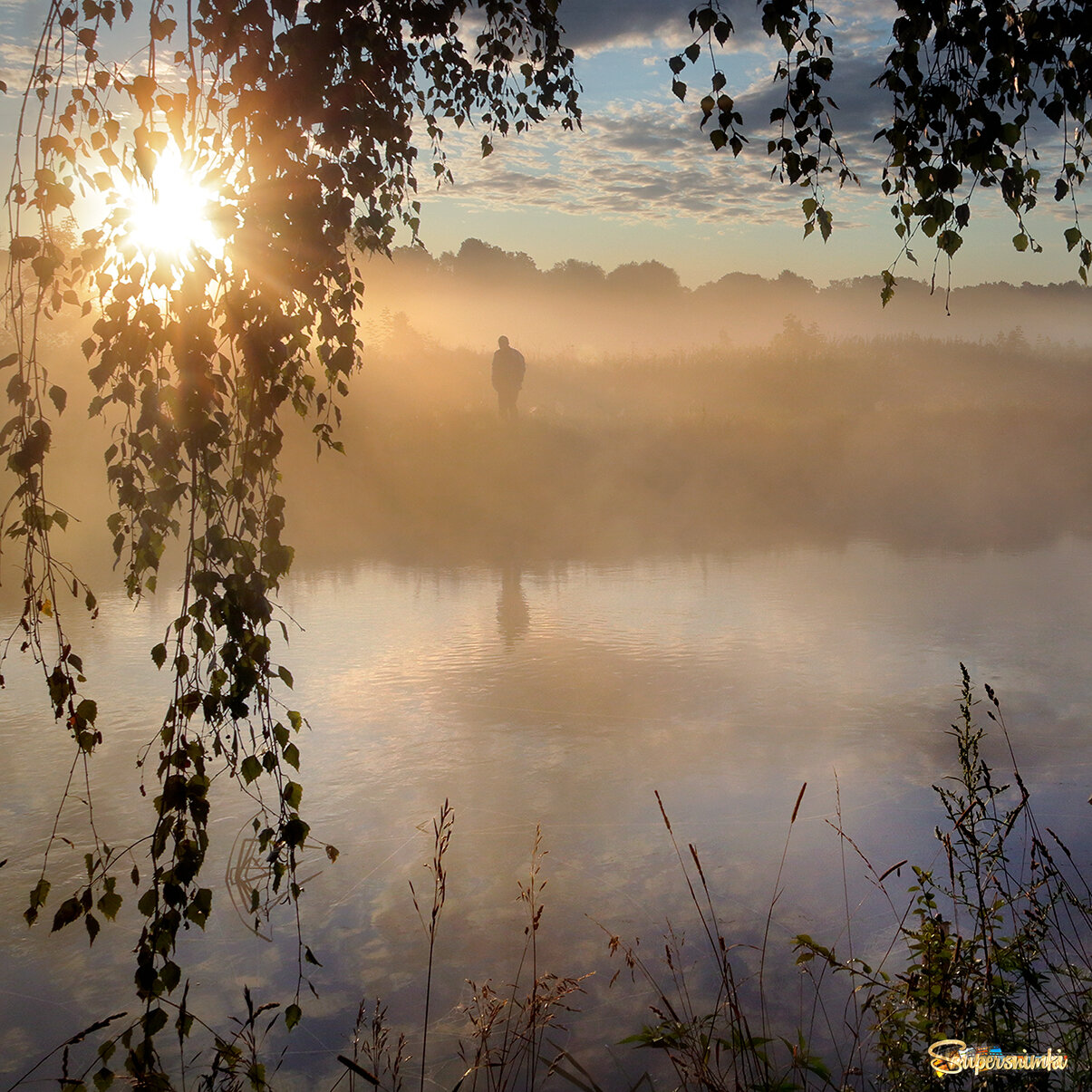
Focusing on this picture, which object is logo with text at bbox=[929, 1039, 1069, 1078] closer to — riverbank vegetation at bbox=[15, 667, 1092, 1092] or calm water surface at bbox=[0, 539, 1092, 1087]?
riverbank vegetation at bbox=[15, 667, 1092, 1092]

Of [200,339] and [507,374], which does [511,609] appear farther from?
[507,374]

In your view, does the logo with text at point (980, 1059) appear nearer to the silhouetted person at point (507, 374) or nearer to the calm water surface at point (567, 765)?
the calm water surface at point (567, 765)

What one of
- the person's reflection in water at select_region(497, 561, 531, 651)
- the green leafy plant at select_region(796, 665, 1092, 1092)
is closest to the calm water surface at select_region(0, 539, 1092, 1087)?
the person's reflection in water at select_region(497, 561, 531, 651)

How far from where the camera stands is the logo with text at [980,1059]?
6.63 feet

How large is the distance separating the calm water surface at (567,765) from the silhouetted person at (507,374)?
8104 millimetres

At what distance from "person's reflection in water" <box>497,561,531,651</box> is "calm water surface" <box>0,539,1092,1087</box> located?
0.04 metres

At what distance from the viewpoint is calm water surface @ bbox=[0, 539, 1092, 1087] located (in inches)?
122

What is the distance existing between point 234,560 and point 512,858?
7.77 feet

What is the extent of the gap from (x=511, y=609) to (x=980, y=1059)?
6192 mm

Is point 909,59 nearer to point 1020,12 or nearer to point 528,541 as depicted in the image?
point 1020,12

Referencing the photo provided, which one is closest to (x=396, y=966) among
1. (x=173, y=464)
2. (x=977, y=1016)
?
(x=977, y=1016)

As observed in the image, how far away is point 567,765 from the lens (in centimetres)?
472

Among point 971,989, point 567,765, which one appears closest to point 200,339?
point 971,989

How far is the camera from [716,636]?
23.2 ft
